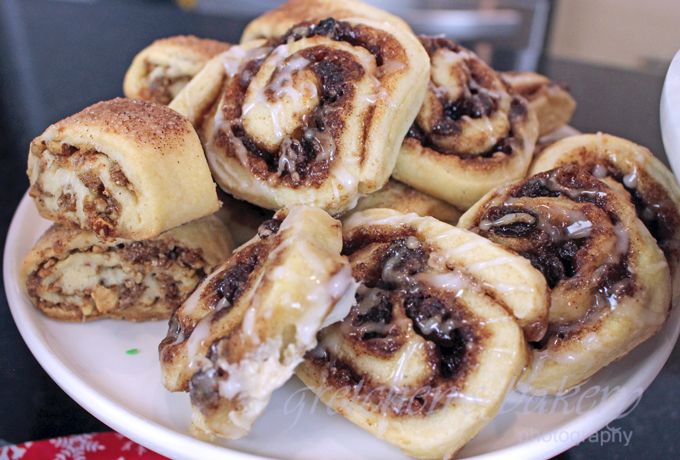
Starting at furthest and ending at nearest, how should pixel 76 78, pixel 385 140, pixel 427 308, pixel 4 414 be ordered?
pixel 76 78 → pixel 385 140 → pixel 4 414 → pixel 427 308

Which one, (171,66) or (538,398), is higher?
(171,66)

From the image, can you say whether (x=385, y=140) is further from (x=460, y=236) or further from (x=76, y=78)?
(x=76, y=78)

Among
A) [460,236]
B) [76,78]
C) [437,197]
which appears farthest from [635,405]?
[76,78]

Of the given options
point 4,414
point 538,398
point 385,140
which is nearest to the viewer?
point 538,398

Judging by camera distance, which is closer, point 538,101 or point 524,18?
point 538,101

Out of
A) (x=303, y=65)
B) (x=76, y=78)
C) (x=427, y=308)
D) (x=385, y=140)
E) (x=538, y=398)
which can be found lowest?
(x=76, y=78)

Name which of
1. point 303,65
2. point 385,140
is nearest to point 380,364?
point 385,140

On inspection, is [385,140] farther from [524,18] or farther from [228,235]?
[524,18]
